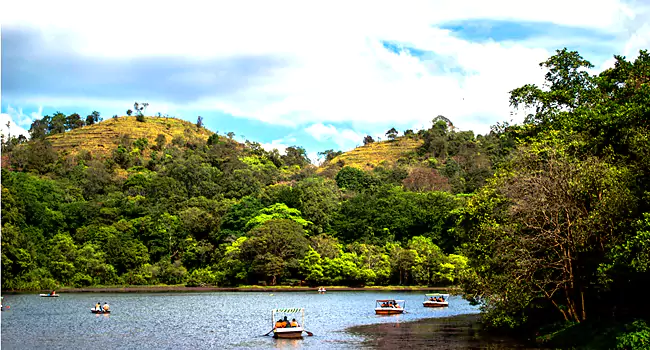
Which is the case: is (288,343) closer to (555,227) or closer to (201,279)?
(555,227)

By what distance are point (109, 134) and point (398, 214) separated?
325ft

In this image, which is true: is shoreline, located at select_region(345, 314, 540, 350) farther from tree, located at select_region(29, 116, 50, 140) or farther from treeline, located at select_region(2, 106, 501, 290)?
tree, located at select_region(29, 116, 50, 140)

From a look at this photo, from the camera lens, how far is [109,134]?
18050 cm

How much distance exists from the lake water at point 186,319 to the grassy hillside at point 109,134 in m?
91.5

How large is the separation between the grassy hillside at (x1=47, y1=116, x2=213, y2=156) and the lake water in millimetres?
91539

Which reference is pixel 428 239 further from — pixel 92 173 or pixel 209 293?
pixel 92 173

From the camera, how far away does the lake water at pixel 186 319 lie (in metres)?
41.2

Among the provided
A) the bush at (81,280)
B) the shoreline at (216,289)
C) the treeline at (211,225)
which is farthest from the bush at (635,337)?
the bush at (81,280)

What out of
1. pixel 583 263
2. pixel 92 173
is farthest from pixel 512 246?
pixel 92 173

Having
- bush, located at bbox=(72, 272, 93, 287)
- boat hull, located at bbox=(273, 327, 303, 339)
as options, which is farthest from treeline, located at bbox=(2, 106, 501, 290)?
boat hull, located at bbox=(273, 327, 303, 339)

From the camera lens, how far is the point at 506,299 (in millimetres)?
37344

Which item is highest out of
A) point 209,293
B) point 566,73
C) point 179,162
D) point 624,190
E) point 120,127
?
point 120,127

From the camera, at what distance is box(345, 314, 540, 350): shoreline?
37.4 metres

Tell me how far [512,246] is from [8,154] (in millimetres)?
144365
